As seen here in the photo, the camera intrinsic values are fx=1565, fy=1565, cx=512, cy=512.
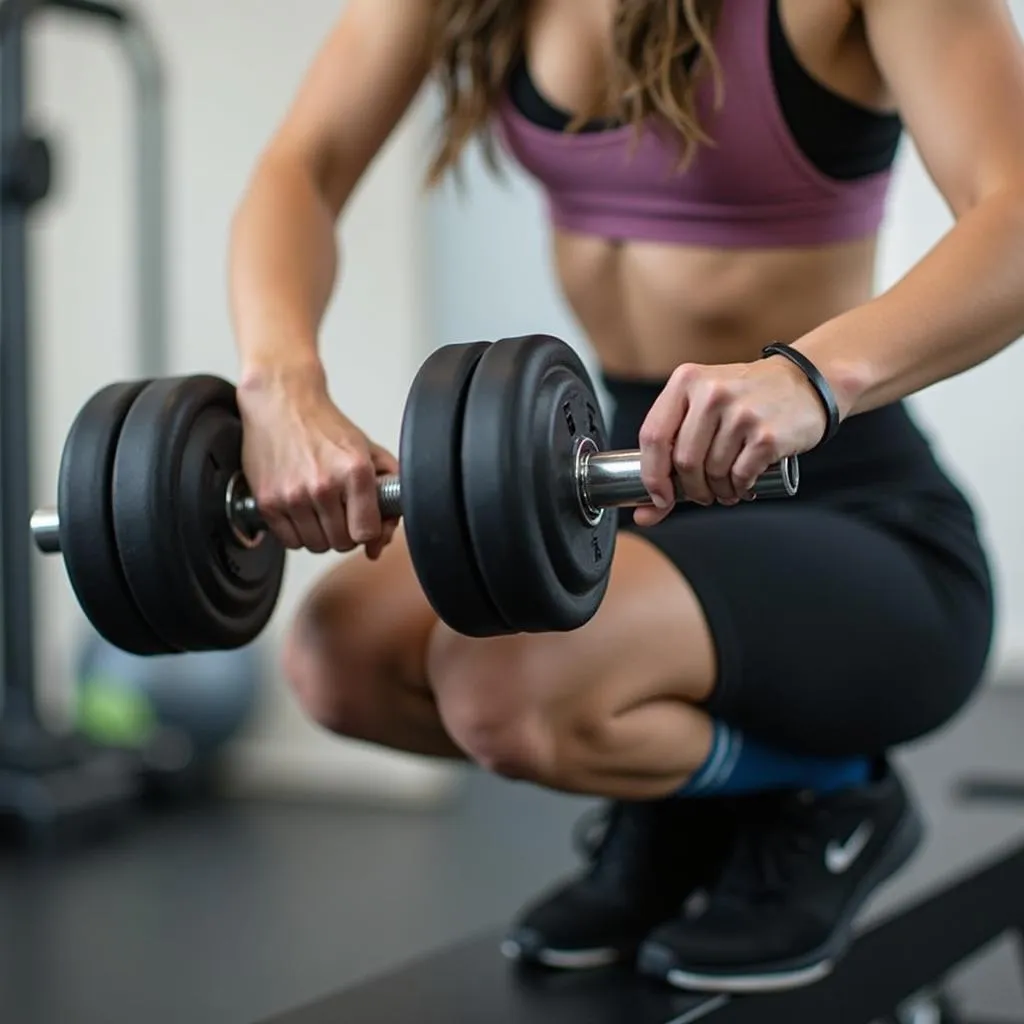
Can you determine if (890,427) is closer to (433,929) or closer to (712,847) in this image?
(712,847)

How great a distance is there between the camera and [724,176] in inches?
49.3

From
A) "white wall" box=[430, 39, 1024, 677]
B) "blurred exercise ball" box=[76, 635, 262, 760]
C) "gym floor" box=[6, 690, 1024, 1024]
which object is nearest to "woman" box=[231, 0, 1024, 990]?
"gym floor" box=[6, 690, 1024, 1024]

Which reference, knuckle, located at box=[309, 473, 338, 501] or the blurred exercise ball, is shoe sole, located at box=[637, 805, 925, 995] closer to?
knuckle, located at box=[309, 473, 338, 501]

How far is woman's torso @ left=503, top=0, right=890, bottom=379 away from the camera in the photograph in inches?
47.0

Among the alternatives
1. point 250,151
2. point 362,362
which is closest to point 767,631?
point 362,362

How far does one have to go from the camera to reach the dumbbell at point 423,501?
0.92m

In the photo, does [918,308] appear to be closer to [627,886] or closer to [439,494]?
[439,494]

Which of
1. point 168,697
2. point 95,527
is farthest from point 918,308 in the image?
point 168,697

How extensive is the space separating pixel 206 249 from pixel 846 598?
6.54ft

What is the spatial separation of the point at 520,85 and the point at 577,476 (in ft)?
1.50

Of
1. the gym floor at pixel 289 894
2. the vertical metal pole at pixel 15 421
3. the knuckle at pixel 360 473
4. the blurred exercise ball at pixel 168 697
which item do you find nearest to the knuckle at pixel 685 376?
the knuckle at pixel 360 473

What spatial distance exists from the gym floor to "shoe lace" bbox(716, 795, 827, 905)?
0.12 m

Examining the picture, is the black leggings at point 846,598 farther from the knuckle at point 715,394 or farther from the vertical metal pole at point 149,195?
the vertical metal pole at point 149,195

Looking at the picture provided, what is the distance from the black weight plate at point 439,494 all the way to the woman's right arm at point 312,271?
0.11 meters
